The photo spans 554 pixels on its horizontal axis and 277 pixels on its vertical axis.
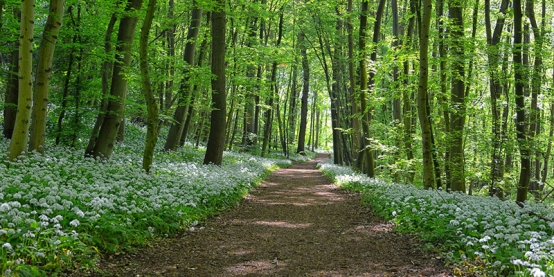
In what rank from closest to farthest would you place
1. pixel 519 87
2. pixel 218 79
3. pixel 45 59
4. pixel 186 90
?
pixel 45 59, pixel 519 87, pixel 218 79, pixel 186 90

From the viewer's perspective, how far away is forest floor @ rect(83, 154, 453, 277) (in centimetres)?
539

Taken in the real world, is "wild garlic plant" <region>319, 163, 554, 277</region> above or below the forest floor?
above

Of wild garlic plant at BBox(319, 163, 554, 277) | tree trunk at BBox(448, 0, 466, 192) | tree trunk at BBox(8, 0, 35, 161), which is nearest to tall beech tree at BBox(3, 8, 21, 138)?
tree trunk at BBox(8, 0, 35, 161)

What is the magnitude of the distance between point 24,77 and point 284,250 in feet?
22.3

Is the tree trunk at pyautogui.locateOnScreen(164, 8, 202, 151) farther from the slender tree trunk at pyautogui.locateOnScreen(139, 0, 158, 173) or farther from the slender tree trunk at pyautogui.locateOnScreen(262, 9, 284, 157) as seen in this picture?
the slender tree trunk at pyautogui.locateOnScreen(262, 9, 284, 157)

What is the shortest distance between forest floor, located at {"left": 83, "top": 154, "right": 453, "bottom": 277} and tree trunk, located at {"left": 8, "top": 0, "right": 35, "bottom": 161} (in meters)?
4.76

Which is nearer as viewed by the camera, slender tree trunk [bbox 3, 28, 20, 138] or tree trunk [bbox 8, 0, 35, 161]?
tree trunk [bbox 8, 0, 35, 161]

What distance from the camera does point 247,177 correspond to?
14477mm

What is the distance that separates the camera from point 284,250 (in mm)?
6617

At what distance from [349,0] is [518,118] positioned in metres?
10.1

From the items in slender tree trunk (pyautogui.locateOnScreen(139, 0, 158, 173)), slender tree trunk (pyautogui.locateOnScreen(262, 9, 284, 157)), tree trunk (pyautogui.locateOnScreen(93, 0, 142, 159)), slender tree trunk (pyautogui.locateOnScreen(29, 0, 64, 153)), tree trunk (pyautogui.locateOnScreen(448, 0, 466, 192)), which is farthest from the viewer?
slender tree trunk (pyautogui.locateOnScreen(262, 9, 284, 157))

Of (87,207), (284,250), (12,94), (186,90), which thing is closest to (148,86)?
(87,207)

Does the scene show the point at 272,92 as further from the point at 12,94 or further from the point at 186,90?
the point at 12,94

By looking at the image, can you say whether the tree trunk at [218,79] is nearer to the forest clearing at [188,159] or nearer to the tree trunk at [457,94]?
the forest clearing at [188,159]
